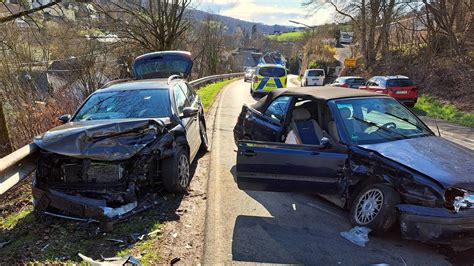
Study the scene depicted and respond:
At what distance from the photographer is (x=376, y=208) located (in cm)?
399

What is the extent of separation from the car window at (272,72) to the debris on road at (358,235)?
1630 centimetres

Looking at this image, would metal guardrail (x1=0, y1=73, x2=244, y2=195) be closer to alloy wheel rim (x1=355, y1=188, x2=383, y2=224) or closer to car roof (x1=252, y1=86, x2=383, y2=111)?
car roof (x1=252, y1=86, x2=383, y2=111)

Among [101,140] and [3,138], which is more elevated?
[101,140]

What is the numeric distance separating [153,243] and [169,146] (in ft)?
4.73

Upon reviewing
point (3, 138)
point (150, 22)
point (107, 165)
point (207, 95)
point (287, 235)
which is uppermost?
point (150, 22)

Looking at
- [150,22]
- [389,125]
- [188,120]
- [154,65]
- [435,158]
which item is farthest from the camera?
[150,22]

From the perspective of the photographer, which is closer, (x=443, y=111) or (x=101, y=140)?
Result: (x=101, y=140)

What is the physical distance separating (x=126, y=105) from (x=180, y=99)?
113cm

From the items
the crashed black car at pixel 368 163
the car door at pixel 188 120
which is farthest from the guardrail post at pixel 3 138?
the crashed black car at pixel 368 163

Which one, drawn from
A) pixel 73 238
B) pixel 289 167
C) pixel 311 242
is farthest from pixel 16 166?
pixel 311 242

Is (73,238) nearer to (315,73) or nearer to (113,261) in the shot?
(113,261)

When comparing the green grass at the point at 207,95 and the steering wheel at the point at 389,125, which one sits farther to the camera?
the green grass at the point at 207,95

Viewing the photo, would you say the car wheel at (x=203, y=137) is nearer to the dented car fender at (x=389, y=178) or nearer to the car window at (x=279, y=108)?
the car window at (x=279, y=108)

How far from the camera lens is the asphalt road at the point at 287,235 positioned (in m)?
3.71
